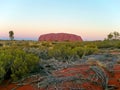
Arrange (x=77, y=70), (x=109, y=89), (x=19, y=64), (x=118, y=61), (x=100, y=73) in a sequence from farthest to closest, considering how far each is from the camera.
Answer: (x=118, y=61) < (x=19, y=64) < (x=77, y=70) < (x=100, y=73) < (x=109, y=89)

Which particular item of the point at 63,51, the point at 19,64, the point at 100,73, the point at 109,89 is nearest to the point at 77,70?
the point at 100,73

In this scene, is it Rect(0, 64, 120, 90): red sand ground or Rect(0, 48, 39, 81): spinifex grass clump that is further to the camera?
Rect(0, 48, 39, 81): spinifex grass clump

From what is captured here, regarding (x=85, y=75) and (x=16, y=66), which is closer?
(x=85, y=75)

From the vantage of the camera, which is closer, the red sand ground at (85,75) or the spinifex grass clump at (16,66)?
the red sand ground at (85,75)

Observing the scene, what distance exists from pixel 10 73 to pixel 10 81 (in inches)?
33.8

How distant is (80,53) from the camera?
56.0 ft

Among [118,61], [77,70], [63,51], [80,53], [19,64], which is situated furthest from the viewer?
[80,53]

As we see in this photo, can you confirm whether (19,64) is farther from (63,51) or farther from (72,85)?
(63,51)

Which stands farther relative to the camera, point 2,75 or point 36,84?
point 2,75

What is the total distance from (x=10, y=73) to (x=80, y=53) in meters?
6.64

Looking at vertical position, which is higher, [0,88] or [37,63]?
[37,63]

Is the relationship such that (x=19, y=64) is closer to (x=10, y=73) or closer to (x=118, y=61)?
(x=10, y=73)

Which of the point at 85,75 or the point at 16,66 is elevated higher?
the point at 16,66

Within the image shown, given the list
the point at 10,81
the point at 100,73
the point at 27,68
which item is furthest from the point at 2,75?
the point at 100,73
